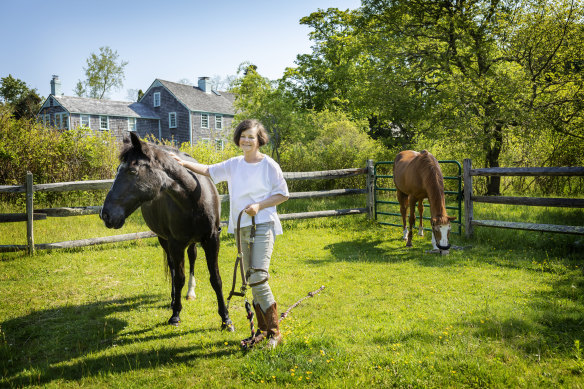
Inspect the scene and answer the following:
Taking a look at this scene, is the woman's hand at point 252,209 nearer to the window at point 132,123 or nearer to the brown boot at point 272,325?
the brown boot at point 272,325

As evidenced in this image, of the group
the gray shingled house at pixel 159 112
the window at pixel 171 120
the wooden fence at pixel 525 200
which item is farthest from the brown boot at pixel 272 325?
the window at pixel 171 120

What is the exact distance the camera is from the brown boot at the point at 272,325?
124 inches

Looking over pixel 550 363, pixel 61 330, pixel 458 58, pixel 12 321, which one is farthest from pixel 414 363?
pixel 458 58

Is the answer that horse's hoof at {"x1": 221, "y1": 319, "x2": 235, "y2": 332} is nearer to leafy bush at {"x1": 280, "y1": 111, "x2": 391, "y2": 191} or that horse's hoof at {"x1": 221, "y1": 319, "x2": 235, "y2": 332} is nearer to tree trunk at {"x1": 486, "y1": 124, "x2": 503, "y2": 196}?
leafy bush at {"x1": 280, "y1": 111, "x2": 391, "y2": 191}

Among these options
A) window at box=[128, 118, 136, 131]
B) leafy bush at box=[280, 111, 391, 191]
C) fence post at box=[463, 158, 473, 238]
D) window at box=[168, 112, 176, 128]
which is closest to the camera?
fence post at box=[463, 158, 473, 238]

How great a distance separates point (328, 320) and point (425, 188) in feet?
12.7

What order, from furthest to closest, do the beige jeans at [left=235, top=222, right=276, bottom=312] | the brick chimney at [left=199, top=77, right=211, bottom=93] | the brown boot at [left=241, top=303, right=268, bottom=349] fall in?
1. the brick chimney at [left=199, top=77, right=211, bottom=93]
2. the brown boot at [left=241, top=303, right=268, bottom=349]
3. the beige jeans at [left=235, top=222, right=276, bottom=312]

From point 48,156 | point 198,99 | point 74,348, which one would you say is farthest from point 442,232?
point 198,99

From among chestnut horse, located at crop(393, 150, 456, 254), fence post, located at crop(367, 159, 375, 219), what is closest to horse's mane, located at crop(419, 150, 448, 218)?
chestnut horse, located at crop(393, 150, 456, 254)

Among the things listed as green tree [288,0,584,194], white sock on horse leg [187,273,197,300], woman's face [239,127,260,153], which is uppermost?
green tree [288,0,584,194]

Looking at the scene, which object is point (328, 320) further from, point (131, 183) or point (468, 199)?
point (468, 199)

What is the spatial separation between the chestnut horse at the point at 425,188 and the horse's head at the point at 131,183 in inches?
186

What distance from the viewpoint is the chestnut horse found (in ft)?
20.6

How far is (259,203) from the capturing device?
2980mm
